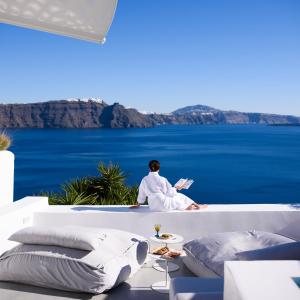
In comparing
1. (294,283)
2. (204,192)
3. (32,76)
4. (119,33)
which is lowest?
(204,192)

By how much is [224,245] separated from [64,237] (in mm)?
1373

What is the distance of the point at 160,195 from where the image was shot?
5035 mm

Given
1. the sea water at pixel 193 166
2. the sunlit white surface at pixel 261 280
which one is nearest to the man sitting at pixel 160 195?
the sunlit white surface at pixel 261 280

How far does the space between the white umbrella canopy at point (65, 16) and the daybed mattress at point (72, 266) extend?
5.65 ft

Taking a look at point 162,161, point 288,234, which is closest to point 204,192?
point 162,161

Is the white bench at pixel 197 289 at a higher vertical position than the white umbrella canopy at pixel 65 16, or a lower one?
lower

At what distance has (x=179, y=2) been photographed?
7669 centimetres

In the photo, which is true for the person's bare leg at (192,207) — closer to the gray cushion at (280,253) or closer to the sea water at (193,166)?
the gray cushion at (280,253)

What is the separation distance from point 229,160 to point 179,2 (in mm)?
35248

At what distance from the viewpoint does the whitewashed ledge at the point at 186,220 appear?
16.4ft

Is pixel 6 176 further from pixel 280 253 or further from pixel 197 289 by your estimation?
pixel 280 253

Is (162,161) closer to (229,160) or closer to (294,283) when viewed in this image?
(229,160)

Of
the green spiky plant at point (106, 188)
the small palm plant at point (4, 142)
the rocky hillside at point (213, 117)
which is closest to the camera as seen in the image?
the small palm plant at point (4, 142)

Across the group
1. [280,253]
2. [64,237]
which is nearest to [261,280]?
[280,253]
